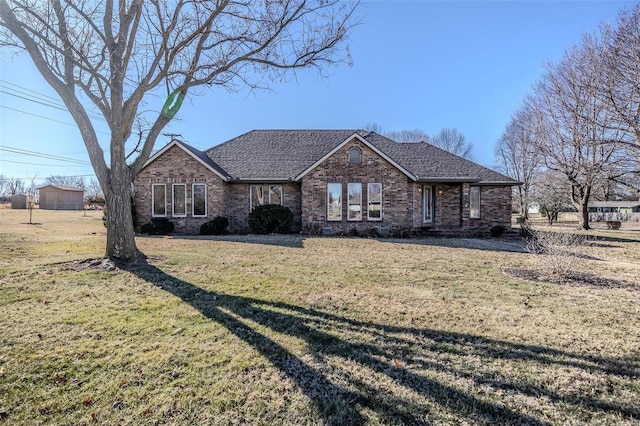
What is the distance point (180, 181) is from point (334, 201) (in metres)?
8.70

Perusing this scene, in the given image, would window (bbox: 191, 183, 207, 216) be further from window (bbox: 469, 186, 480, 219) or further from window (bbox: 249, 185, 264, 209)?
window (bbox: 469, 186, 480, 219)

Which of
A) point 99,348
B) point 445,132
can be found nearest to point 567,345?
point 99,348

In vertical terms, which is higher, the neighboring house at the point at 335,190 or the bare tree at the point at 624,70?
the bare tree at the point at 624,70

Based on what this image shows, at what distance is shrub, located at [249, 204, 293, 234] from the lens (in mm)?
16672

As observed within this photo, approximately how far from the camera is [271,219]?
16641mm

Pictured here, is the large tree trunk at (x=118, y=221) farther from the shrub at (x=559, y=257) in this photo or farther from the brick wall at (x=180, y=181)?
the shrub at (x=559, y=257)

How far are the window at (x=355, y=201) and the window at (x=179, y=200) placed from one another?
924 centimetres

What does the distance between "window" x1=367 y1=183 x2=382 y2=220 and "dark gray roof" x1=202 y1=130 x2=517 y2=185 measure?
5.73 ft

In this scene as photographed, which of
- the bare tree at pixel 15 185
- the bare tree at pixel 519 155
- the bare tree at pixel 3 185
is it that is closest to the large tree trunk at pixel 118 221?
the bare tree at pixel 519 155

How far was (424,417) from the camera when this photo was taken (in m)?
2.69

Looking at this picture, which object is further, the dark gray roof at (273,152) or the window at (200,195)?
the dark gray roof at (273,152)

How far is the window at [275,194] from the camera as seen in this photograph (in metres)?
18.2

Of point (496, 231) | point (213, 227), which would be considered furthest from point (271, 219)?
point (496, 231)

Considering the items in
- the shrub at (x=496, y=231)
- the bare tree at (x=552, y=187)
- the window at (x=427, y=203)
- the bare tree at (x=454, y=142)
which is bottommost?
the shrub at (x=496, y=231)
